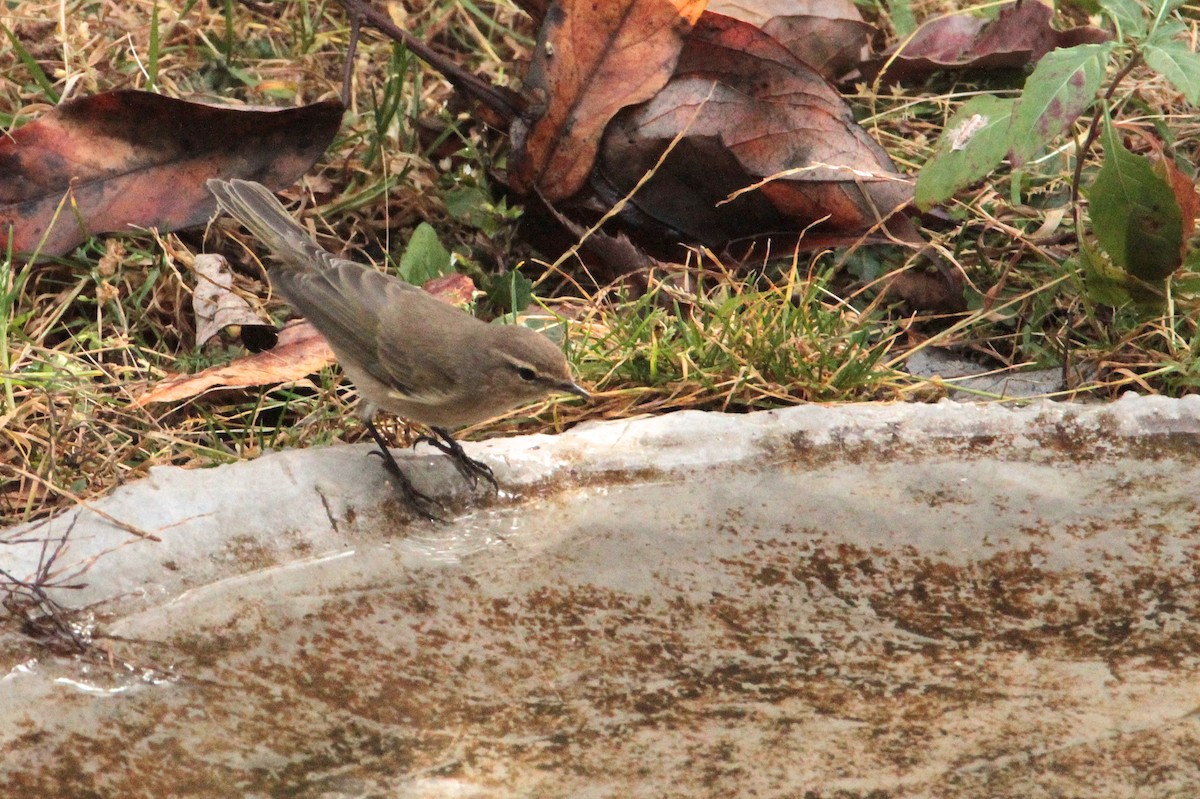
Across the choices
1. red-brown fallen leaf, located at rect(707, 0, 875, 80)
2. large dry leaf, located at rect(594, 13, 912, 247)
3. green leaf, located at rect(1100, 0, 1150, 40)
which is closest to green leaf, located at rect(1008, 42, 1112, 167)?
green leaf, located at rect(1100, 0, 1150, 40)

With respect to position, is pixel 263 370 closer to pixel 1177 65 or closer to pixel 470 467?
pixel 470 467

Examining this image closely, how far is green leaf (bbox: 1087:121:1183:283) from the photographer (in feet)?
15.4

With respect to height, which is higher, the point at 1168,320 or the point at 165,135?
the point at 165,135

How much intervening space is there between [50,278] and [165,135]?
2.29 feet

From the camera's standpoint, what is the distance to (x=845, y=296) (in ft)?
18.3

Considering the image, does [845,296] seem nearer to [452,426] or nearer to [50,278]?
[452,426]

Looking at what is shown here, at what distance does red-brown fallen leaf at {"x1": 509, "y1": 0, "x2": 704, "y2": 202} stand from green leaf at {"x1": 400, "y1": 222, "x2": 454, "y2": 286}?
0.49m

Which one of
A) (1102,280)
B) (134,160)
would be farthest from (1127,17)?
(134,160)

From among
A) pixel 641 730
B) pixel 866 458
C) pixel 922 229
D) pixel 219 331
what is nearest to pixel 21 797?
pixel 641 730

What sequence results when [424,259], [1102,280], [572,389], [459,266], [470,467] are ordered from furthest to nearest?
1. [459,266]
2. [424,259]
3. [1102,280]
4. [572,389]
5. [470,467]

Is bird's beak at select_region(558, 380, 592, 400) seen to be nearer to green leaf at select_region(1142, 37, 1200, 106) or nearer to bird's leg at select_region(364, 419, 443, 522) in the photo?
bird's leg at select_region(364, 419, 443, 522)

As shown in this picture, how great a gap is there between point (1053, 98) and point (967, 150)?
291 mm

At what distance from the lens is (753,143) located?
5.40 meters

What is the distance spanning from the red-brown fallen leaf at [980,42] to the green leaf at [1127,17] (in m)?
1.69
